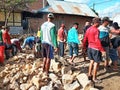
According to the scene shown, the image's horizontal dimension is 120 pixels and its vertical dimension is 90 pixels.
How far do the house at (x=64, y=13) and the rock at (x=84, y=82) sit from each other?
2515 cm

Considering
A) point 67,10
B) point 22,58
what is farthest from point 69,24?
point 22,58

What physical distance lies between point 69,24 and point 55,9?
2.58 meters

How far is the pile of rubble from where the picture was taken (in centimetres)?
899

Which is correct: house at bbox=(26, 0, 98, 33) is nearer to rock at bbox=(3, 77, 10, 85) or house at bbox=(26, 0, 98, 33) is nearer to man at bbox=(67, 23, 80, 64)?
man at bbox=(67, 23, 80, 64)

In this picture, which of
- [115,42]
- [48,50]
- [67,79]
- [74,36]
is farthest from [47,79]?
[74,36]

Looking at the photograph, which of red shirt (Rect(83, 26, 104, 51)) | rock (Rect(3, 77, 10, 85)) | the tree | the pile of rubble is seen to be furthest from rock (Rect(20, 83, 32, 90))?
the tree

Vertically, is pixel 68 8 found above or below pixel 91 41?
above

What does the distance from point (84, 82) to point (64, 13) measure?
26.7 m

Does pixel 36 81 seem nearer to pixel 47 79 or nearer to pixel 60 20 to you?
pixel 47 79

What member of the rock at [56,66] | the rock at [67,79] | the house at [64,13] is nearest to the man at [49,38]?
the rock at [67,79]

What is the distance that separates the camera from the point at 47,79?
9523 millimetres

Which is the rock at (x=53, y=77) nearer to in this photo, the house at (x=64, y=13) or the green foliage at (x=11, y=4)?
the green foliage at (x=11, y=4)

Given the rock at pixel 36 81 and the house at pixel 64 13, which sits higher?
the house at pixel 64 13

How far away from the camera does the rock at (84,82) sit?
344 inches
